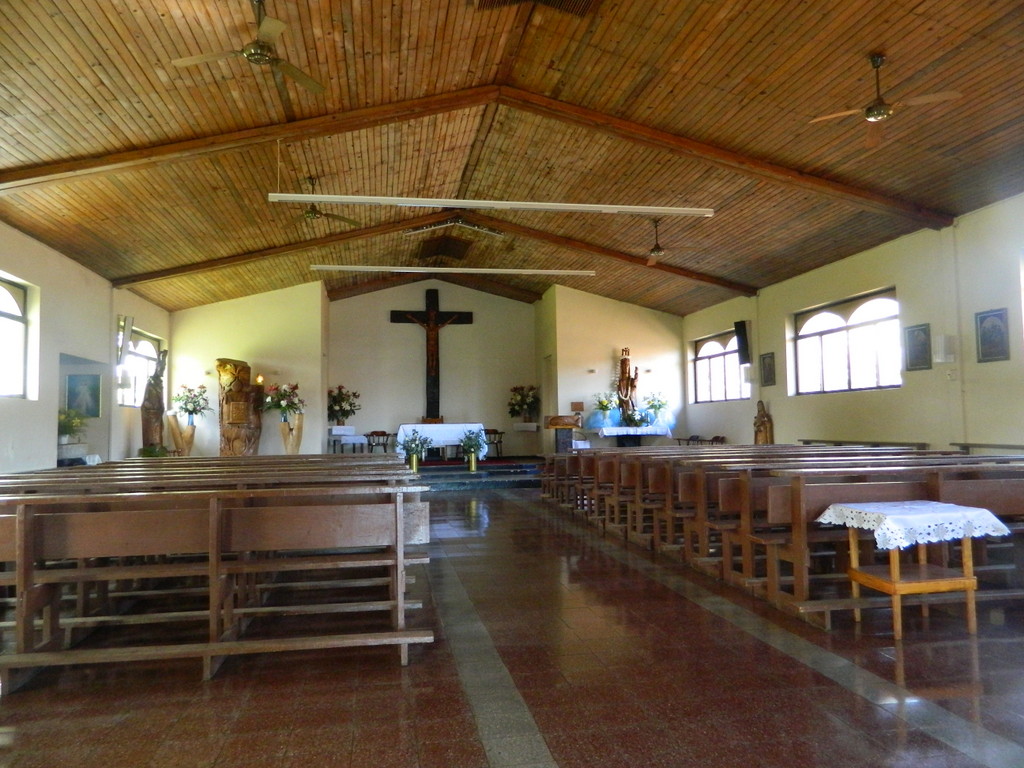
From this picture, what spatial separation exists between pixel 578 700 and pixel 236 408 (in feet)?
32.8

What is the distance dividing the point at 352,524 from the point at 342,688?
0.67 m

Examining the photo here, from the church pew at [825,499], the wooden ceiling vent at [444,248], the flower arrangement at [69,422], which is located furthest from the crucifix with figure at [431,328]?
the church pew at [825,499]

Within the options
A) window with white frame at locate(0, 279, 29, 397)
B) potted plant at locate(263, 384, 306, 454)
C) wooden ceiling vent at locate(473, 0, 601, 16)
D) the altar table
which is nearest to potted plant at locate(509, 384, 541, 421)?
the altar table

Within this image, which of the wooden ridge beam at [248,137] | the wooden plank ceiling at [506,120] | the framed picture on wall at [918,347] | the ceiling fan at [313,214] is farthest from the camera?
the framed picture on wall at [918,347]

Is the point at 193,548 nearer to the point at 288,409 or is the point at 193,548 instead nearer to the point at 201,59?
the point at 201,59

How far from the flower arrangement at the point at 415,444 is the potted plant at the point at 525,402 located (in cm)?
363

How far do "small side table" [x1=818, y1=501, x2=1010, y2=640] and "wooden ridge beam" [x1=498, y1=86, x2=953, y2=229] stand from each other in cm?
504

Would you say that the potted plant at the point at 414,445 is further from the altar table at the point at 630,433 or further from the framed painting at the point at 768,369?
the framed painting at the point at 768,369

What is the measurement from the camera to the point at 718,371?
42.4ft

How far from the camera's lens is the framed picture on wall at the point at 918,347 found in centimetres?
794

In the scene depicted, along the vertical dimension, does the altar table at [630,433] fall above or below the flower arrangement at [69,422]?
below

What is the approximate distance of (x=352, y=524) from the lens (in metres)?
3.04

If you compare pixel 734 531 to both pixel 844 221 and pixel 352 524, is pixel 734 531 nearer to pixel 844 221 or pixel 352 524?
pixel 352 524

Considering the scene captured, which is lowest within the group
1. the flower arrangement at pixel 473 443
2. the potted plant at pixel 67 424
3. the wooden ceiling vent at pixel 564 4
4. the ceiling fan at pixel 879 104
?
the flower arrangement at pixel 473 443
